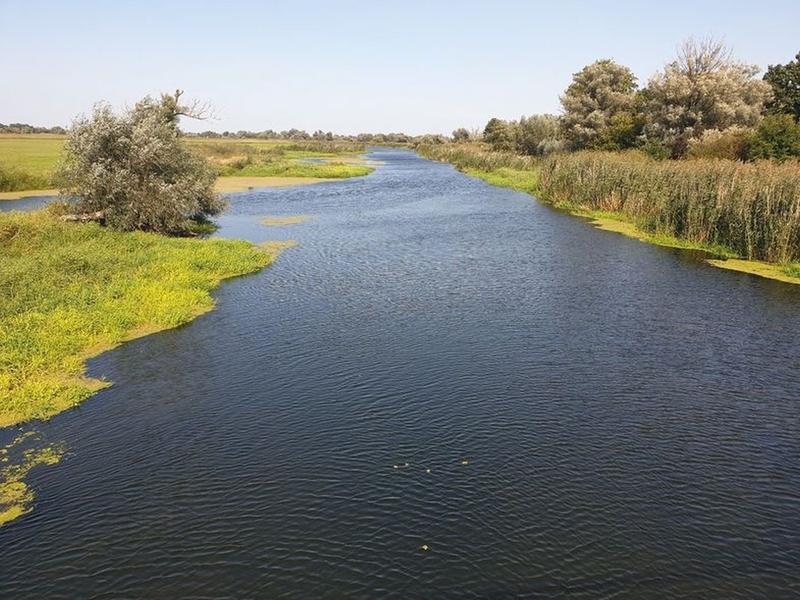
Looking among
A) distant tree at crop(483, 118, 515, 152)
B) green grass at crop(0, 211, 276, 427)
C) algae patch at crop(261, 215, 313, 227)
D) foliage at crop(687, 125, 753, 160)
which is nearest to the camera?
green grass at crop(0, 211, 276, 427)

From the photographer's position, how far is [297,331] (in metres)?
20.7

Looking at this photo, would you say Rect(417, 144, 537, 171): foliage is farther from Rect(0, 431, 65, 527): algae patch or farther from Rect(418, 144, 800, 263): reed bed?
Rect(0, 431, 65, 527): algae patch

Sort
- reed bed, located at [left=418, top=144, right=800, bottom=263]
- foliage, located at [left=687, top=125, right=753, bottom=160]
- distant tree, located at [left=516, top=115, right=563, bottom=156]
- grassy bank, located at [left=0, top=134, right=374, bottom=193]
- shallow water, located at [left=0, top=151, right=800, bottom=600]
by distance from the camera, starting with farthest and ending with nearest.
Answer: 1. distant tree, located at [left=516, top=115, right=563, bottom=156]
2. grassy bank, located at [left=0, top=134, right=374, bottom=193]
3. foliage, located at [left=687, top=125, right=753, bottom=160]
4. reed bed, located at [left=418, top=144, right=800, bottom=263]
5. shallow water, located at [left=0, top=151, right=800, bottom=600]

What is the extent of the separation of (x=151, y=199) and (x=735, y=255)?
31.9 metres

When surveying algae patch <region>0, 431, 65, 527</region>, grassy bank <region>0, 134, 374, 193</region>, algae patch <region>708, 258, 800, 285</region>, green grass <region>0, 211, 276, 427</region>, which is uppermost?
grassy bank <region>0, 134, 374, 193</region>

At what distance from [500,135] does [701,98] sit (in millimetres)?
59514

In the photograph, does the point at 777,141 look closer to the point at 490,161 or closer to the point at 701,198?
the point at 701,198

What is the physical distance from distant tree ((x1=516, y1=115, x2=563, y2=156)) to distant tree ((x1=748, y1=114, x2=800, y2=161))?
5027cm

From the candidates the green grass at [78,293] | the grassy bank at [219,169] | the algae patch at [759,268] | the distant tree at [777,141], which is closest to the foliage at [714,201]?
the algae patch at [759,268]

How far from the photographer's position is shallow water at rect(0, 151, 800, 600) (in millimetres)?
9773

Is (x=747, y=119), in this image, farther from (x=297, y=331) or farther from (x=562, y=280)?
(x=297, y=331)

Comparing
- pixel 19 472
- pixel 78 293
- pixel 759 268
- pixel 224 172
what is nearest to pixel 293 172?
pixel 224 172

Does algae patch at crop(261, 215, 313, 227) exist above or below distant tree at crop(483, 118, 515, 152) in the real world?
below

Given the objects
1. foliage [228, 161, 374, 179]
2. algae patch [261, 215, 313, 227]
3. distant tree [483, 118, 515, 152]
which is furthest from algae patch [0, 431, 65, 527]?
distant tree [483, 118, 515, 152]
